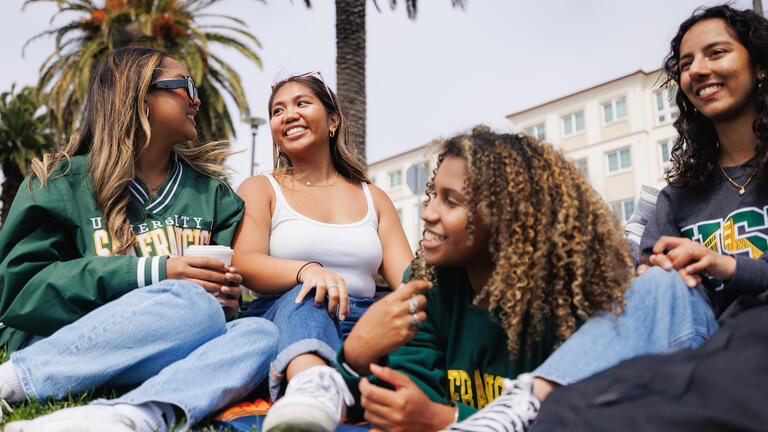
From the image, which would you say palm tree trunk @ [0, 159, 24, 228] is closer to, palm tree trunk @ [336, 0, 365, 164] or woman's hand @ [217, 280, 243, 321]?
palm tree trunk @ [336, 0, 365, 164]

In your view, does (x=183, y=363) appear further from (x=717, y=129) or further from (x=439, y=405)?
(x=717, y=129)

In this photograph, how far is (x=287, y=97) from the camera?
3.87 m

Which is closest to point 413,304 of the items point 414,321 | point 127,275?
point 414,321

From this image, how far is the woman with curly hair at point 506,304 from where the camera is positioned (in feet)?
6.43

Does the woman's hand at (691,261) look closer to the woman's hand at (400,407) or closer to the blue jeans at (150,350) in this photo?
the woman's hand at (400,407)

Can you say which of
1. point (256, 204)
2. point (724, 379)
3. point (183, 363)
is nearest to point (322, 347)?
point (183, 363)

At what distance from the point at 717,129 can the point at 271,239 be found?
2446 mm

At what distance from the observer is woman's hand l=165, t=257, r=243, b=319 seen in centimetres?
279

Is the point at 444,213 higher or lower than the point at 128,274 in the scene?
higher

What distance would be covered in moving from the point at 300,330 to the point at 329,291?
0.77ft

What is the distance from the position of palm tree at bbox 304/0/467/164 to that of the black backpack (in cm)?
831

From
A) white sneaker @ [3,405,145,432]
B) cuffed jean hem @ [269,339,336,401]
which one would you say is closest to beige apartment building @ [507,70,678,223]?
cuffed jean hem @ [269,339,336,401]

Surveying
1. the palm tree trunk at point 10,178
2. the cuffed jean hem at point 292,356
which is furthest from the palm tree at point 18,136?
the cuffed jean hem at point 292,356

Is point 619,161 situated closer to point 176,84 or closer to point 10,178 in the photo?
point 10,178
